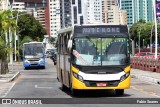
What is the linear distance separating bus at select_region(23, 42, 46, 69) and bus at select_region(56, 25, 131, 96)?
103ft

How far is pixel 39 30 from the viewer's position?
118 metres

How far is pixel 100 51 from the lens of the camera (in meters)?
19.9

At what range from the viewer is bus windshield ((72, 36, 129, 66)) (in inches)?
Answer: 777

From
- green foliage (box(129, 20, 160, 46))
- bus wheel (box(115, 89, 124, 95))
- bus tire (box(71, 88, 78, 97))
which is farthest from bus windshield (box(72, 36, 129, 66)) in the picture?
green foliage (box(129, 20, 160, 46))

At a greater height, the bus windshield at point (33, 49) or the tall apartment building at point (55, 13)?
the tall apartment building at point (55, 13)

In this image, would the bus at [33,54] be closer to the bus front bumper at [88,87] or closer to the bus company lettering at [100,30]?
the bus company lettering at [100,30]

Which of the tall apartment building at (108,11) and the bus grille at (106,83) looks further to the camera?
the tall apartment building at (108,11)

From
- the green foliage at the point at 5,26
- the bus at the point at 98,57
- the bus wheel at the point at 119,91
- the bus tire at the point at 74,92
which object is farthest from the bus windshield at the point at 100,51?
the green foliage at the point at 5,26

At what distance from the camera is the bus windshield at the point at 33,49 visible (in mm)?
51844

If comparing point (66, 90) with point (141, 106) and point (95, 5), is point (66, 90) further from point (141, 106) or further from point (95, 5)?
point (95, 5)

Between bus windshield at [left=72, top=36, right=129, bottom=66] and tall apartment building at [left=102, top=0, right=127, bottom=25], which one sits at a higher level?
tall apartment building at [left=102, top=0, right=127, bottom=25]

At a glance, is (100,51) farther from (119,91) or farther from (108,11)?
(108,11)

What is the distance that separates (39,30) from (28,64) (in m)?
65.8

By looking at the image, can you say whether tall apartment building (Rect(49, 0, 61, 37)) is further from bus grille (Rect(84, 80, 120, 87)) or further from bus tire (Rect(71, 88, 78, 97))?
bus grille (Rect(84, 80, 120, 87))
